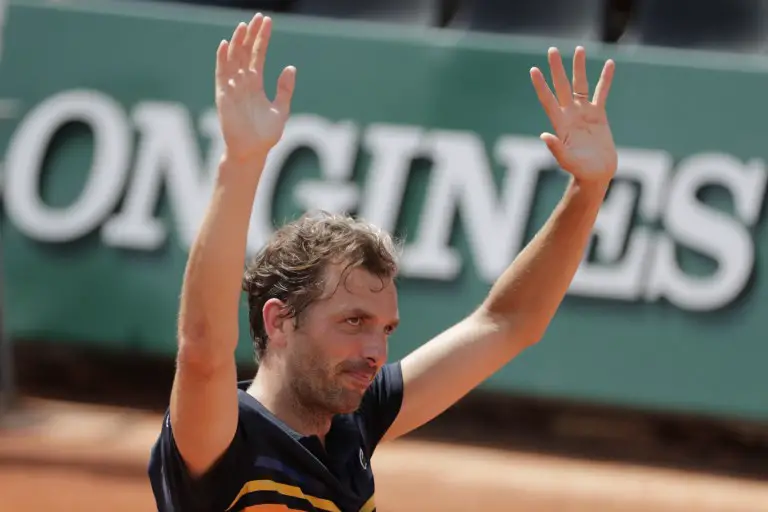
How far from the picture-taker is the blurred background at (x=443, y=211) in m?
8.05

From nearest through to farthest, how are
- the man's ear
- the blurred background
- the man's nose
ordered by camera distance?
the man's nose, the man's ear, the blurred background

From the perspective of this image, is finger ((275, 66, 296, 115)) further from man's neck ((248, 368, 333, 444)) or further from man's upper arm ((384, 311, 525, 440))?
man's upper arm ((384, 311, 525, 440))

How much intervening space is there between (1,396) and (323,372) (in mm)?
6232

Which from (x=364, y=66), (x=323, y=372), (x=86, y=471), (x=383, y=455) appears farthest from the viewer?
(x=364, y=66)

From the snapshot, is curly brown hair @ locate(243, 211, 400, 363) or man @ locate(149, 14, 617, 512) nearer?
man @ locate(149, 14, 617, 512)

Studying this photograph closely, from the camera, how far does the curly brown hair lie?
2.89 m

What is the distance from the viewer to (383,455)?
310 inches

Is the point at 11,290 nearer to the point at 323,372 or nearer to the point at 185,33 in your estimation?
the point at 185,33

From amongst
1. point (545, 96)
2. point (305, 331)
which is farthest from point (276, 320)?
point (545, 96)

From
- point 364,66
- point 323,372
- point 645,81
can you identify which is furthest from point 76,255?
point 323,372

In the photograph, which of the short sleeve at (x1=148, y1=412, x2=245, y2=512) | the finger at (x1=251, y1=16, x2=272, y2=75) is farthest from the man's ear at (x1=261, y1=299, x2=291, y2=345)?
the finger at (x1=251, y1=16, x2=272, y2=75)

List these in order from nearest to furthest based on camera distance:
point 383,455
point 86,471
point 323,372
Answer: point 323,372
point 86,471
point 383,455

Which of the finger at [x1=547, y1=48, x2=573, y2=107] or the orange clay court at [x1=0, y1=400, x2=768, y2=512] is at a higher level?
the finger at [x1=547, y1=48, x2=573, y2=107]

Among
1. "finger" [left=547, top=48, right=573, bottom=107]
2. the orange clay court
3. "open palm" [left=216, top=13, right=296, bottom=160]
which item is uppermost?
"finger" [left=547, top=48, right=573, bottom=107]
